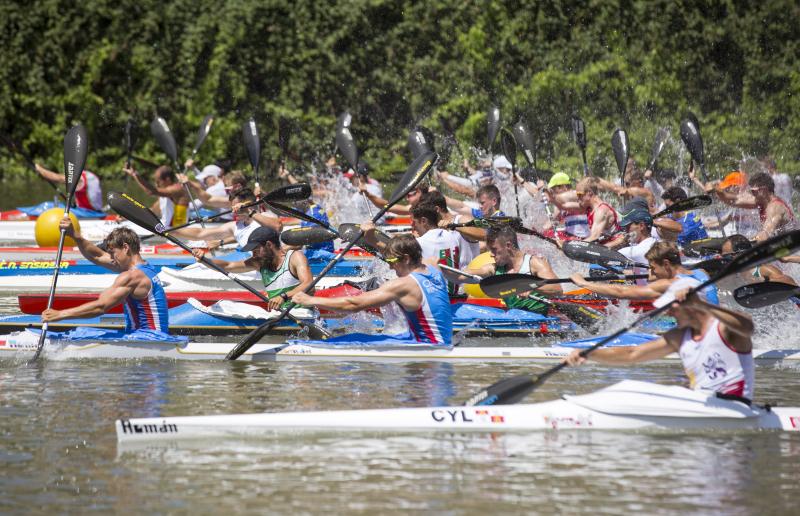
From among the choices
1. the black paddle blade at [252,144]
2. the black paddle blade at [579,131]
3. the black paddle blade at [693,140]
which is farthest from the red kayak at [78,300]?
the black paddle blade at [579,131]

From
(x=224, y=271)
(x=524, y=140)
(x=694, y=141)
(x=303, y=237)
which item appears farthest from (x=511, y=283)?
(x=694, y=141)

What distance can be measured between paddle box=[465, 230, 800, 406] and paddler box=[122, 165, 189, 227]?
36.3 ft

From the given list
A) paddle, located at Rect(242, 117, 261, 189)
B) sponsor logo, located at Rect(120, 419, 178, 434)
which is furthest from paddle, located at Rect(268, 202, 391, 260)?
paddle, located at Rect(242, 117, 261, 189)

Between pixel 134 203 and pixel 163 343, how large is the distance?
182cm

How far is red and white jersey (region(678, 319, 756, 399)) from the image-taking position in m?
8.04

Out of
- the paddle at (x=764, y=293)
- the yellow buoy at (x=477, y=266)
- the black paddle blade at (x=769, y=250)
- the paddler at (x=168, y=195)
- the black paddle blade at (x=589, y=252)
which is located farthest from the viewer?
the paddler at (x=168, y=195)

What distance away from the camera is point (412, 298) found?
10.7 metres

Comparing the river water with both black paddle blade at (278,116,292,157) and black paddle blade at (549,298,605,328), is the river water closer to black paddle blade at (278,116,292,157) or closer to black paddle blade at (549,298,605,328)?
black paddle blade at (549,298,605,328)

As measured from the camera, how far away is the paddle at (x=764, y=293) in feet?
34.0

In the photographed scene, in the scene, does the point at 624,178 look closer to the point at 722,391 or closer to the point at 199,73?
the point at 722,391

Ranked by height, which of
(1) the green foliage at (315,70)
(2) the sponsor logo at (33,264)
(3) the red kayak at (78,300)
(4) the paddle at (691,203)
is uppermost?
(1) the green foliage at (315,70)

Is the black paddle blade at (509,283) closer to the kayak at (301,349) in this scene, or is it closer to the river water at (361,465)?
the kayak at (301,349)

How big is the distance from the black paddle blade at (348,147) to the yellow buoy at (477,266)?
4.21 m

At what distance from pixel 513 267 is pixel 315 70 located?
69.9 feet
